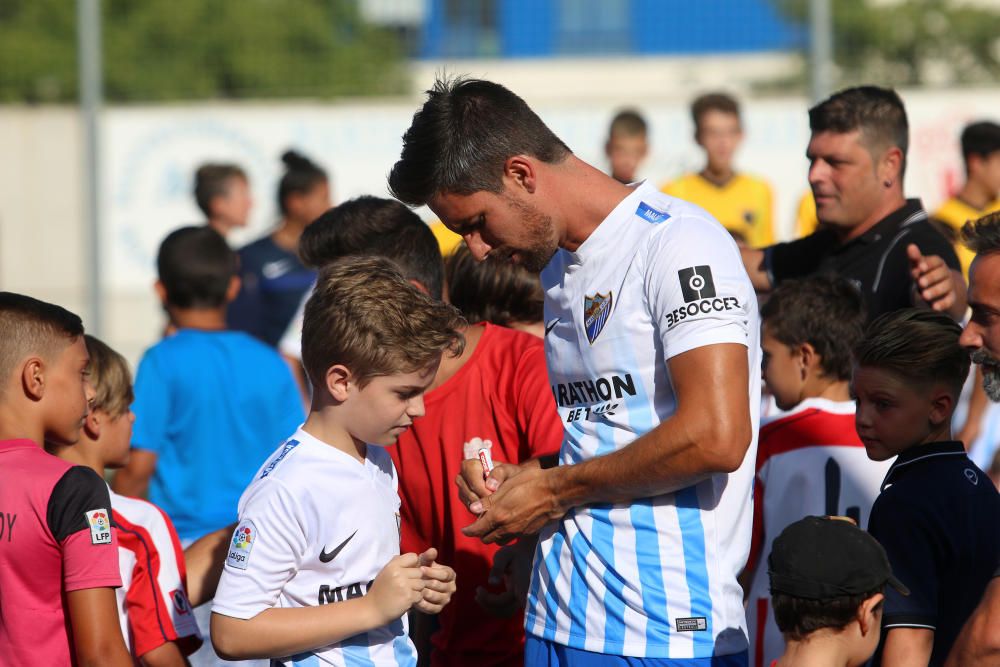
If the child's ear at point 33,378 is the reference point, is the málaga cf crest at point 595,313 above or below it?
above

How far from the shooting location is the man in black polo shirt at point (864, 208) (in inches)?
166

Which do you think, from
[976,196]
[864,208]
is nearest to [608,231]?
[864,208]

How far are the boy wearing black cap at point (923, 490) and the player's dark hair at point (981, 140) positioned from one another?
203 inches

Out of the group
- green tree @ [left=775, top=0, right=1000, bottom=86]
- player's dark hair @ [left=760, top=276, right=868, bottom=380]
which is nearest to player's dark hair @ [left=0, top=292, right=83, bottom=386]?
player's dark hair @ [left=760, top=276, right=868, bottom=380]

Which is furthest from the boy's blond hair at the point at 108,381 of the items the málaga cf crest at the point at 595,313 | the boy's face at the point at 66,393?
the málaga cf crest at the point at 595,313

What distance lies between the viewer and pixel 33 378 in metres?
2.95

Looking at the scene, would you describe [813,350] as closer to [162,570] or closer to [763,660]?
[763,660]

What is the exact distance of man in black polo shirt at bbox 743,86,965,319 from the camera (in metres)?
4.22

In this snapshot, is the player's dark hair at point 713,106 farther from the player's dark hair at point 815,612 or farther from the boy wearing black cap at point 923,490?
the player's dark hair at point 815,612

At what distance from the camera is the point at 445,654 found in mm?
3305

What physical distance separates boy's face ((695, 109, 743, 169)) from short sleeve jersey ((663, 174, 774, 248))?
0.18 m

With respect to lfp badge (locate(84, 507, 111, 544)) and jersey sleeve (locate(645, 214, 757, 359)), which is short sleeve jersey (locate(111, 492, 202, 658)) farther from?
jersey sleeve (locate(645, 214, 757, 359))

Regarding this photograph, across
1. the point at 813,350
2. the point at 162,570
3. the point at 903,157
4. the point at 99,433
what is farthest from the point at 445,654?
the point at 903,157

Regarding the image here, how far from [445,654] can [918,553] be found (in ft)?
4.12
